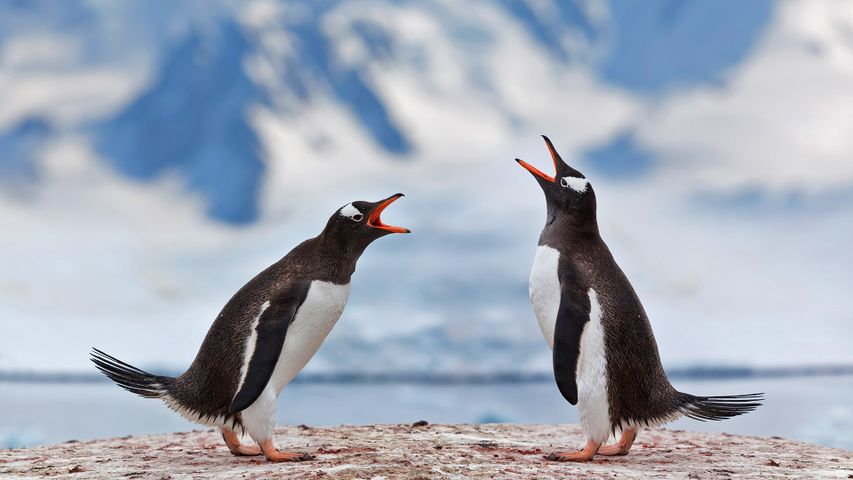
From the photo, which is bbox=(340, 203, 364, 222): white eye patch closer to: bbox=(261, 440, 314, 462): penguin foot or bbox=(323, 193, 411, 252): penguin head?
bbox=(323, 193, 411, 252): penguin head

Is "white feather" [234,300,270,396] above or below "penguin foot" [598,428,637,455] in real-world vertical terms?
above

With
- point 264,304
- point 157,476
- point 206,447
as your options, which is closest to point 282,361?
point 264,304

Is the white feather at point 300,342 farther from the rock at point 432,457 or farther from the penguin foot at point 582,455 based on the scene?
the penguin foot at point 582,455

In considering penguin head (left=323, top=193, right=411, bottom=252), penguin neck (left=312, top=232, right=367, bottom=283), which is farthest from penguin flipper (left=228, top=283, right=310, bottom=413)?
penguin head (left=323, top=193, right=411, bottom=252)

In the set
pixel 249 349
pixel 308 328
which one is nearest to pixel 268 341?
pixel 249 349

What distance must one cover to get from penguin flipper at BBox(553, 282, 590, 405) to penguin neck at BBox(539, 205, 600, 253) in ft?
2.05

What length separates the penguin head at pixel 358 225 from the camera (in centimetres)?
684

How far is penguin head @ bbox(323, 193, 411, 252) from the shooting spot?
684 centimetres

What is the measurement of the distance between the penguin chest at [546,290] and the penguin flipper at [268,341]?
1.66m

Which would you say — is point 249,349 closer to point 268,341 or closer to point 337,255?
point 268,341

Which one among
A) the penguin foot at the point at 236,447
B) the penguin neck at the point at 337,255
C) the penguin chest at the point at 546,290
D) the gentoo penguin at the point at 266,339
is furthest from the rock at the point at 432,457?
the penguin neck at the point at 337,255

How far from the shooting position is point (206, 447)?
7.88m

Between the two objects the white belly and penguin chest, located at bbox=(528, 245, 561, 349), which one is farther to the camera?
penguin chest, located at bbox=(528, 245, 561, 349)

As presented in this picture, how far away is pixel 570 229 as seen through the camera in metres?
7.00
